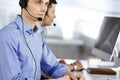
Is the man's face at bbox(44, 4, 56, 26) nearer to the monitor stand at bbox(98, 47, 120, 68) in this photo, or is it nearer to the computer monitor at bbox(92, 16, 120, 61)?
the computer monitor at bbox(92, 16, 120, 61)

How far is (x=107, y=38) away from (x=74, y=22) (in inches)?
51.4

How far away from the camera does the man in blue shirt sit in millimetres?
1301

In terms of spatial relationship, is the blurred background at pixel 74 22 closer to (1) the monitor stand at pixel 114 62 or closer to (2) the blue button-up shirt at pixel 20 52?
(1) the monitor stand at pixel 114 62

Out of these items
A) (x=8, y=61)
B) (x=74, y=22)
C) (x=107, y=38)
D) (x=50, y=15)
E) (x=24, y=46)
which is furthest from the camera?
(x=74, y=22)

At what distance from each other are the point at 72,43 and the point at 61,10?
0.46m

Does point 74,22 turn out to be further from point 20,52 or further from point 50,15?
point 20,52

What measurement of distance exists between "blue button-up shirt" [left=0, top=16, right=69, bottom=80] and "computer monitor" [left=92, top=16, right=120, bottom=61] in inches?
18.9

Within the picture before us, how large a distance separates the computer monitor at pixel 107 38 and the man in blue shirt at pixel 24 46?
0.48 metres

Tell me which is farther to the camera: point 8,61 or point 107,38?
point 107,38

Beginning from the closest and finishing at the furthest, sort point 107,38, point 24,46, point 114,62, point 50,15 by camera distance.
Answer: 1. point 24,46
2. point 107,38
3. point 114,62
4. point 50,15

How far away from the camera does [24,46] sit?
1.40m

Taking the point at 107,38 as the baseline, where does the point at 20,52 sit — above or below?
above

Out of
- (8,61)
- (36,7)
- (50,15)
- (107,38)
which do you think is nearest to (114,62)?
(107,38)

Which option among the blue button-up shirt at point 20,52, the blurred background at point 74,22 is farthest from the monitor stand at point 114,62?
the blurred background at point 74,22
